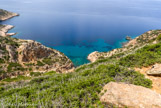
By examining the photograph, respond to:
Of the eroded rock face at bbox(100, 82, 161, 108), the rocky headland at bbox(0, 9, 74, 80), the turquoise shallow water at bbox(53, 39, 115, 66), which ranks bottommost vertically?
the eroded rock face at bbox(100, 82, 161, 108)

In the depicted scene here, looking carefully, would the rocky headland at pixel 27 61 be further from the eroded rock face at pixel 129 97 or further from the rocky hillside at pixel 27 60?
the eroded rock face at pixel 129 97

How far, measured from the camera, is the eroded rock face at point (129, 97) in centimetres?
598

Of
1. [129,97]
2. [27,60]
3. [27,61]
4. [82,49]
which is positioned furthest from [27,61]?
[129,97]

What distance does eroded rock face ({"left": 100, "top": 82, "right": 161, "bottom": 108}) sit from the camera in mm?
5980

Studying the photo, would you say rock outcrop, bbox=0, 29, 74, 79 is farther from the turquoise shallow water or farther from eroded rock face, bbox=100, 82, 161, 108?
eroded rock face, bbox=100, 82, 161, 108

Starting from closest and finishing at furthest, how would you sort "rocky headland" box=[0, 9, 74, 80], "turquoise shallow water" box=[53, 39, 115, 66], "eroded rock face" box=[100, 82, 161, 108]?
"eroded rock face" box=[100, 82, 161, 108], "rocky headland" box=[0, 9, 74, 80], "turquoise shallow water" box=[53, 39, 115, 66]

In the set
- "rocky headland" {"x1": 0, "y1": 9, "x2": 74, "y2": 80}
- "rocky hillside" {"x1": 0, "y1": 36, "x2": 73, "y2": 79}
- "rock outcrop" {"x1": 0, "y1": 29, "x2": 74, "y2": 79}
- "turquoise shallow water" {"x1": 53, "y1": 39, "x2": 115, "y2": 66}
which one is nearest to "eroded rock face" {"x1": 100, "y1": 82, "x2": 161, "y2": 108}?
"rocky headland" {"x1": 0, "y1": 9, "x2": 74, "y2": 80}

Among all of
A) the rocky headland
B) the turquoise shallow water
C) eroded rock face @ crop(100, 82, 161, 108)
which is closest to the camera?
eroded rock face @ crop(100, 82, 161, 108)

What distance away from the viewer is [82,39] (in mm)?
64875

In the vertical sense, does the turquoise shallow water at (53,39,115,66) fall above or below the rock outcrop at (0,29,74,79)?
above

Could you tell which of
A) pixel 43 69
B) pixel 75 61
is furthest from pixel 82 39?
pixel 43 69

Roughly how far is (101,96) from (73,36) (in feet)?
205

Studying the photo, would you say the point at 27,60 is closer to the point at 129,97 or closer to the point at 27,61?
the point at 27,61

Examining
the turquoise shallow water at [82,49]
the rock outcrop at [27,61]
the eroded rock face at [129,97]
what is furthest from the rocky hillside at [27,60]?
the eroded rock face at [129,97]
